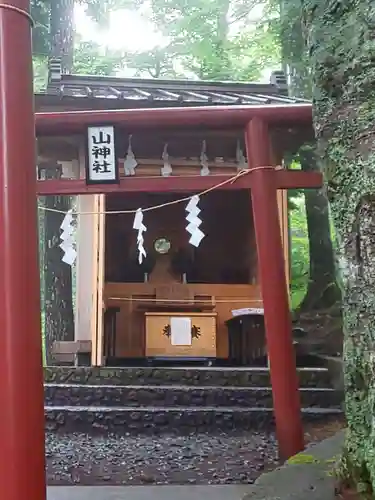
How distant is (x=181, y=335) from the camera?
23.4 ft

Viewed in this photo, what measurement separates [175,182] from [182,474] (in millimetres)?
2161

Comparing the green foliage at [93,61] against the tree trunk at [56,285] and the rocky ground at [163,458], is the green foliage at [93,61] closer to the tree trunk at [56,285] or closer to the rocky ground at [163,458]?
the tree trunk at [56,285]

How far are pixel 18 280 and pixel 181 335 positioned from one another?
534 cm

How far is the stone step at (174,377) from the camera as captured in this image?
6.10m

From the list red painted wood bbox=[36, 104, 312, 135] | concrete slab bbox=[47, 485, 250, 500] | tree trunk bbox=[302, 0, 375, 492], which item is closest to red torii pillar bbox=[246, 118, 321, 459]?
red painted wood bbox=[36, 104, 312, 135]

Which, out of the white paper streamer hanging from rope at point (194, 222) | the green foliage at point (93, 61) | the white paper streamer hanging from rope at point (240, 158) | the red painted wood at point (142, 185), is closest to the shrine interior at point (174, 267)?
the white paper streamer hanging from rope at point (240, 158)

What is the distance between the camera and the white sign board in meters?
4.20

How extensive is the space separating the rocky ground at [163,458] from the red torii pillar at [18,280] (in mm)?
2273

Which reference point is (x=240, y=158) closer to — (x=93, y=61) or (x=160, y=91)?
(x=160, y=91)

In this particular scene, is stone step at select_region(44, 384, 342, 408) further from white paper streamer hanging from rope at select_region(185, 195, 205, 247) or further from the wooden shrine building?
white paper streamer hanging from rope at select_region(185, 195, 205, 247)

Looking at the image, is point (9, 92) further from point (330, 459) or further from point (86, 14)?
point (86, 14)

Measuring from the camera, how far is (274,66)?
15.4 metres

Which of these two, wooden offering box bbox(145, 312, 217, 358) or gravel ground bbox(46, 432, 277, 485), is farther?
→ wooden offering box bbox(145, 312, 217, 358)

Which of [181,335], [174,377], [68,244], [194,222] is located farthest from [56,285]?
[194,222]
